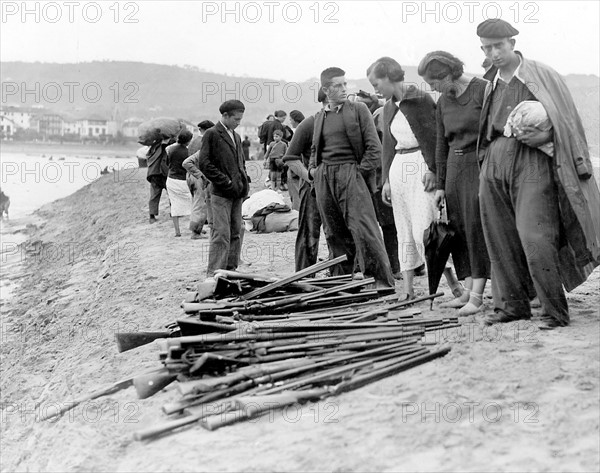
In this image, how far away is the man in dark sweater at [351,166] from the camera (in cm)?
753

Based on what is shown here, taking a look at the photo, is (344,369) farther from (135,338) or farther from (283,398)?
(135,338)

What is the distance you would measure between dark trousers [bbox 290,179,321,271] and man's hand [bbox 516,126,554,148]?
297 centimetres

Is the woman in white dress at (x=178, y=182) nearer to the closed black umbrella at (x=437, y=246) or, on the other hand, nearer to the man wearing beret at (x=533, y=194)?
the closed black umbrella at (x=437, y=246)

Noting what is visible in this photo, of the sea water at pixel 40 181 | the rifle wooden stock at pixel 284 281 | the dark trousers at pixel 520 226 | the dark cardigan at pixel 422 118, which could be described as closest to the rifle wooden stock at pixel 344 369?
the dark trousers at pixel 520 226

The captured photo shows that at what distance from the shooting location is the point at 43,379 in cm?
862

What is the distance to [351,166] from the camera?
25.1ft

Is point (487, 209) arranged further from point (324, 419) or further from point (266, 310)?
point (324, 419)

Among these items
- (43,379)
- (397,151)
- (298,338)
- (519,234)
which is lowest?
(43,379)

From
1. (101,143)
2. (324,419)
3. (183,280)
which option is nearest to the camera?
(324,419)

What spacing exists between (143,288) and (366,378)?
227 inches

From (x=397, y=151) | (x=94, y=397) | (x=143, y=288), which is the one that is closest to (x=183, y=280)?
(x=143, y=288)

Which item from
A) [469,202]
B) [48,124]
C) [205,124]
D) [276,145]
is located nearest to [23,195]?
[276,145]

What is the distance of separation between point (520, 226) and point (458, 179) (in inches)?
37.3

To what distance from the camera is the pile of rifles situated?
484cm
